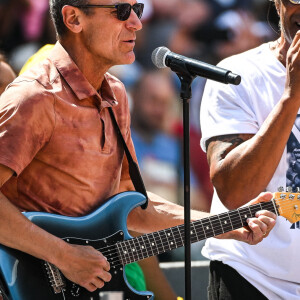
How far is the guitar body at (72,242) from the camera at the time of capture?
3174mm

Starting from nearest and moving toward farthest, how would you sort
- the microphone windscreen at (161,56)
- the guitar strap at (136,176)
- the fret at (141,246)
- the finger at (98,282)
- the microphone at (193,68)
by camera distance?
1. the microphone at (193,68)
2. the microphone windscreen at (161,56)
3. the finger at (98,282)
4. the fret at (141,246)
5. the guitar strap at (136,176)

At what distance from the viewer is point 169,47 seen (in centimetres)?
590

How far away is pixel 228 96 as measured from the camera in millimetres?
3537

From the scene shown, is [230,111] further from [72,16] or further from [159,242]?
[72,16]

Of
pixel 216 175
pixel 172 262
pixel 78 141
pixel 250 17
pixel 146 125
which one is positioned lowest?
pixel 172 262

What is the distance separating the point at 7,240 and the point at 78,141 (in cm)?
50

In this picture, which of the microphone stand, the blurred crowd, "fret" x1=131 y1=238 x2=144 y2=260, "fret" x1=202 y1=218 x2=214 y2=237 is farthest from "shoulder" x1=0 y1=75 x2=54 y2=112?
the blurred crowd

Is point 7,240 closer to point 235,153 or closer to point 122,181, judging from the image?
point 122,181

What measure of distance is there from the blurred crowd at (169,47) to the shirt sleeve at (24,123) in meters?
2.53

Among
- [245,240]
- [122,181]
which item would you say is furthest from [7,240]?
[245,240]

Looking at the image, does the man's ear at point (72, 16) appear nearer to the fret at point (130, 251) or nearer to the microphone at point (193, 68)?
the microphone at point (193, 68)

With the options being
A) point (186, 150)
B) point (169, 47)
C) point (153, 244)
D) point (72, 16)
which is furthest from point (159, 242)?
point (169, 47)

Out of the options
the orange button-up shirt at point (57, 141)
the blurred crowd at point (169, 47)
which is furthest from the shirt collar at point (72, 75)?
the blurred crowd at point (169, 47)

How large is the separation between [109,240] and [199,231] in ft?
1.36
